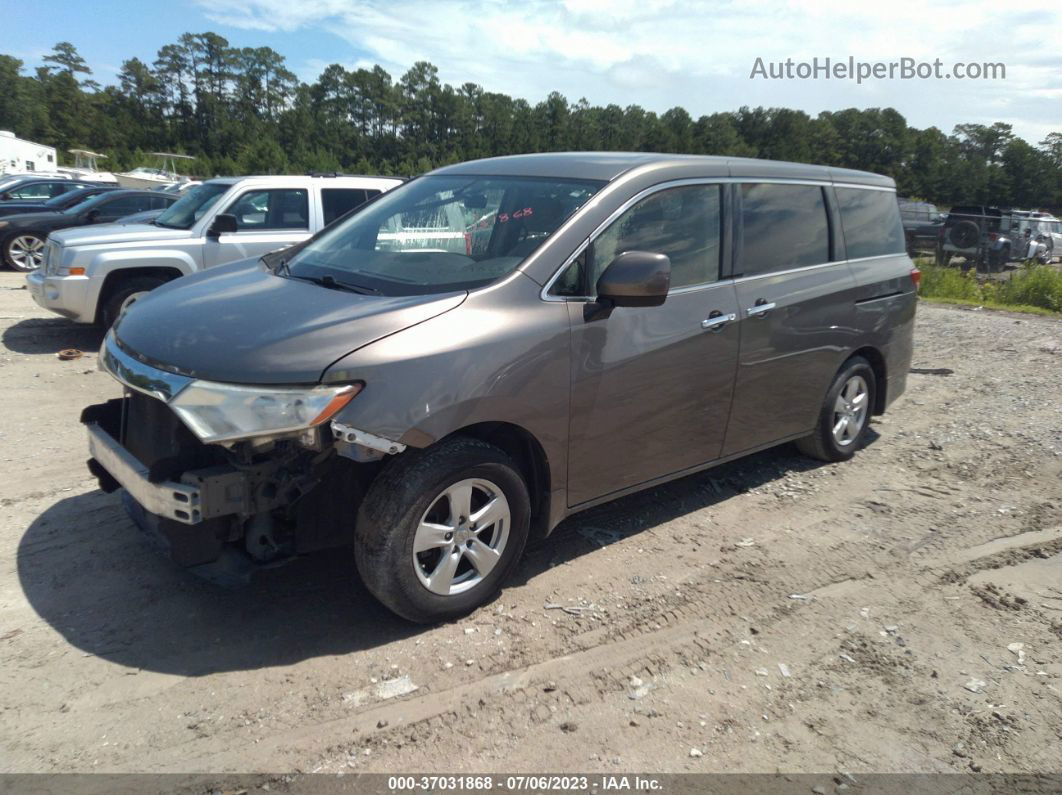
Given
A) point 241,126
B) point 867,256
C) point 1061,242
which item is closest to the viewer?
point 867,256

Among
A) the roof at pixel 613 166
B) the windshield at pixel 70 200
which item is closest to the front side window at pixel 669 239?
the roof at pixel 613 166

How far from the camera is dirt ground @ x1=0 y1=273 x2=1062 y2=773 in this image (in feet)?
9.66

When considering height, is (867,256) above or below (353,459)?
above

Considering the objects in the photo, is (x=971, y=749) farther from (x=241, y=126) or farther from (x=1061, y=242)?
(x=241, y=126)

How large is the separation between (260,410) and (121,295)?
21.4 feet

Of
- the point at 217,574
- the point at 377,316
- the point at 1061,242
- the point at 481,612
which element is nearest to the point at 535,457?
the point at 481,612

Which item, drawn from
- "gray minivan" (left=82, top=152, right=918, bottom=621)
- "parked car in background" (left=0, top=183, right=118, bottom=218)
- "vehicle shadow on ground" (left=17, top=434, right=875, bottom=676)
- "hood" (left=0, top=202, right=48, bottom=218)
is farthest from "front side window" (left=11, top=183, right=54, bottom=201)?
"gray minivan" (left=82, top=152, right=918, bottom=621)

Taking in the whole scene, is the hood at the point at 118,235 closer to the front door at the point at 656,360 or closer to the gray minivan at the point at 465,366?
the gray minivan at the point at 465,366

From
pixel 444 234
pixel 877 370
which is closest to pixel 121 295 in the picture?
pixel 444 234

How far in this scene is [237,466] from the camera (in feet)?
10.6

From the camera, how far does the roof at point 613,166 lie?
4258 millimetres

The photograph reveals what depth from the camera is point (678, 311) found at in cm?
425

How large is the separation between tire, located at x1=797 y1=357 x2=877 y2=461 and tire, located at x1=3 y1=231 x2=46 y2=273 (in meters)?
13.8

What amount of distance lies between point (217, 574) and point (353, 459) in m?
0.88
